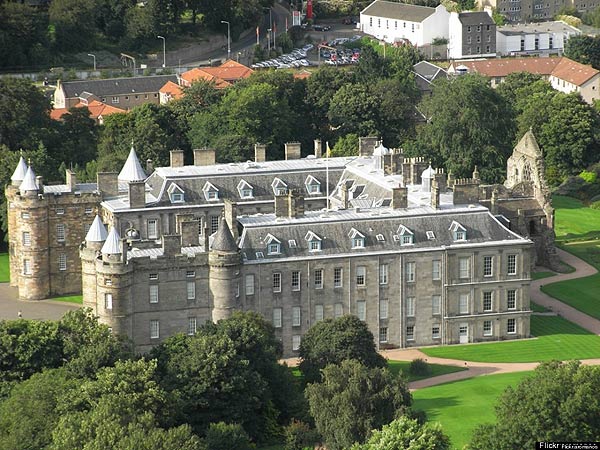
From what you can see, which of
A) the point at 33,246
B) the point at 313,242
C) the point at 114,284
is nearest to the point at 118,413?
the point at 114,284

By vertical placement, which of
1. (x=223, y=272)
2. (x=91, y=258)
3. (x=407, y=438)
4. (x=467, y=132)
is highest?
(x=467, y=132)

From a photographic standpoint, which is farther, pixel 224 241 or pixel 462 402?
pixel 224 241

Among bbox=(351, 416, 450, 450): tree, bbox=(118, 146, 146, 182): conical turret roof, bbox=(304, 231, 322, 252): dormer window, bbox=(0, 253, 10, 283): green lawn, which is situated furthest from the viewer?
bbox=(0, 253, 10, 283): green lawn

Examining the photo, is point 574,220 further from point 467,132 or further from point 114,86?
point 114,86

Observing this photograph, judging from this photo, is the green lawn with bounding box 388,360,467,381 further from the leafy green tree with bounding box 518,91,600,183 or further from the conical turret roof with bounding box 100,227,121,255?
the leafy green tree with bounding box 518,91,600,183

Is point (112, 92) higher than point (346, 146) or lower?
higher

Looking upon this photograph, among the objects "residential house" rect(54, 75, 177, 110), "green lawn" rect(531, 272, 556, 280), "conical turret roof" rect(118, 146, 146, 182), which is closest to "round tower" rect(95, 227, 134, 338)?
"conical turret roof" rect(118, 146, 146, 182)

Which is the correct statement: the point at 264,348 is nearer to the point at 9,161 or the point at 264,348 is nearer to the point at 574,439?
the point at 574,439
